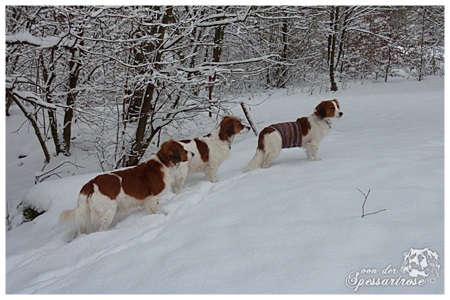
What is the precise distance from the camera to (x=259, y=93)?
1513 centimetres

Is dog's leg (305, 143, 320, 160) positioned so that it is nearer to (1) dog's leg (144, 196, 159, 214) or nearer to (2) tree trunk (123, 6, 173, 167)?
(1) dog's leg (144, 196, 159, 214)

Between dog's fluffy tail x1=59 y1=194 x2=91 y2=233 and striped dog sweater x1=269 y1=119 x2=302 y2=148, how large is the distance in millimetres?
2831

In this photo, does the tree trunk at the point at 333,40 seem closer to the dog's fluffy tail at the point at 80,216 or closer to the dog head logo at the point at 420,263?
the dog's fluffy tail at the point at 80,216

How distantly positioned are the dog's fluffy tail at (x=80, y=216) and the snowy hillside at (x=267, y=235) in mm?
216

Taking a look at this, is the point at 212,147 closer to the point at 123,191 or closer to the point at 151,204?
the point at 151,204

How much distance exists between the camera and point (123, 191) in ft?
13.3

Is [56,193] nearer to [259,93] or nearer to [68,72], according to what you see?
[68,72]

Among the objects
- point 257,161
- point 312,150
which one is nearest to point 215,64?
point 257,161

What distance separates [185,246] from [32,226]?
2.68m

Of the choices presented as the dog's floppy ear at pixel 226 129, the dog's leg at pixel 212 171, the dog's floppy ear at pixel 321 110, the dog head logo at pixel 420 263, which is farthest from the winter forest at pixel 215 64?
the dog head logo at pixel 420 263

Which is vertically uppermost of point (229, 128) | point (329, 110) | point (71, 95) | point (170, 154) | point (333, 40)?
point (333, 40)

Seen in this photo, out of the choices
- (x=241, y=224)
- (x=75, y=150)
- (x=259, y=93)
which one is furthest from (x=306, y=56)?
(x=241, y=224)

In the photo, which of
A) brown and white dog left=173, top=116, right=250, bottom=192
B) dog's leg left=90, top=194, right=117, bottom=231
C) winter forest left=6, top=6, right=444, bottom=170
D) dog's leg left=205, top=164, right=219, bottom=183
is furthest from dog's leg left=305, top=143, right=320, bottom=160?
dog's leg left=90, top=194, right=117, bottom=231

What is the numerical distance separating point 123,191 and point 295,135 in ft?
8.74
